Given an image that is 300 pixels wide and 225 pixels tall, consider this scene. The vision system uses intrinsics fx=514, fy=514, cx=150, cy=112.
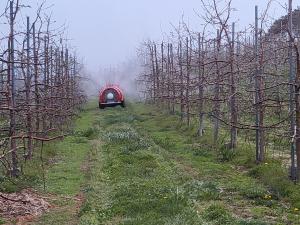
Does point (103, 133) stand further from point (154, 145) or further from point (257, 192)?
point (257, 192)

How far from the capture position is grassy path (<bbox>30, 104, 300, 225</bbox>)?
9461 mm

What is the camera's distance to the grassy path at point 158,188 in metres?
9.46

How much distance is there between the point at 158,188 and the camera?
11789 millimetres

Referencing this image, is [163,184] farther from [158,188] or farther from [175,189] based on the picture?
[175,189]

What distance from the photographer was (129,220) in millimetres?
9156

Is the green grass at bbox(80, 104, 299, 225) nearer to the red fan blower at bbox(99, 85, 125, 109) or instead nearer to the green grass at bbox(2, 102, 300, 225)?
the green grass at bbox(2, 102, 300, 225)

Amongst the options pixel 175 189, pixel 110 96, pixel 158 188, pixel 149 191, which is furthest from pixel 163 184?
pixel 110 96

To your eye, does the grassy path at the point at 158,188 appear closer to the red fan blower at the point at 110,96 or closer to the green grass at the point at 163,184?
the green grass at the point at 163,184

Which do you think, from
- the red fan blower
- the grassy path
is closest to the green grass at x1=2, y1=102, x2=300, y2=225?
the grassy path

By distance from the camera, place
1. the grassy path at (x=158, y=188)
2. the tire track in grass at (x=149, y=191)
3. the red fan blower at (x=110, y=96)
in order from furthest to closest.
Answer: the red fan blower at (x=110, y=96), the grassy path at (x=158, y=188), the tire track in grass at (x=149, y=191)

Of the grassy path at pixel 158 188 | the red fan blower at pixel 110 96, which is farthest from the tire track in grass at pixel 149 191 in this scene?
the red fan blower at pixel 110 96

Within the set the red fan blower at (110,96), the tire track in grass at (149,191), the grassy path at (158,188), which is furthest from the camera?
the red fan blower at (110,96)

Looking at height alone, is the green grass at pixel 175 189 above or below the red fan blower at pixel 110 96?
below

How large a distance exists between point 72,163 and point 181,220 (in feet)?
25.8
